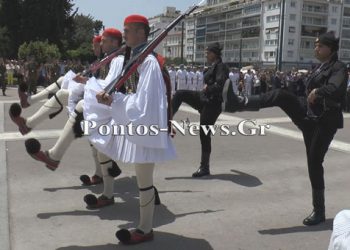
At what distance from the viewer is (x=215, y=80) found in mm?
7043

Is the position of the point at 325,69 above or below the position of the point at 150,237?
above

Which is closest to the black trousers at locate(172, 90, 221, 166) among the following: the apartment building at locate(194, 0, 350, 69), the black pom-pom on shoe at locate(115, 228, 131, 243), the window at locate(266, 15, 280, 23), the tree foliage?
the black pom-pom on shoe at locate(115, 228, 131, 243)

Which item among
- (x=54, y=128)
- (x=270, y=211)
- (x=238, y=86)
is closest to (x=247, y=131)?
(x=54, y=128)

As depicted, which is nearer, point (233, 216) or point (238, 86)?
point (233, 216)

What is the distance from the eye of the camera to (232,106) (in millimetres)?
5273

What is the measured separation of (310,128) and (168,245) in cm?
206

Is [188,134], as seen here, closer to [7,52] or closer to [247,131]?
[247,131]

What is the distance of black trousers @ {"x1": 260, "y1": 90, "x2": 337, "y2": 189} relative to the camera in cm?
502

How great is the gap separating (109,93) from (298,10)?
453 feet

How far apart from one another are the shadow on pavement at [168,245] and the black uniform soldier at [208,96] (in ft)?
8.53

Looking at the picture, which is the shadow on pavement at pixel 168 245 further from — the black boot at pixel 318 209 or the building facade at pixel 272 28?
the building facade at pixel 272 28

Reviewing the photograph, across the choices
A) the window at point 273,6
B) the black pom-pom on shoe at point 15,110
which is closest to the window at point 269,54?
the window at point 273,6

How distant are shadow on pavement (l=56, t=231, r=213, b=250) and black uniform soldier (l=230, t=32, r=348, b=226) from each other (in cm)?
138

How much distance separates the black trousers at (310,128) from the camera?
5016 mm
